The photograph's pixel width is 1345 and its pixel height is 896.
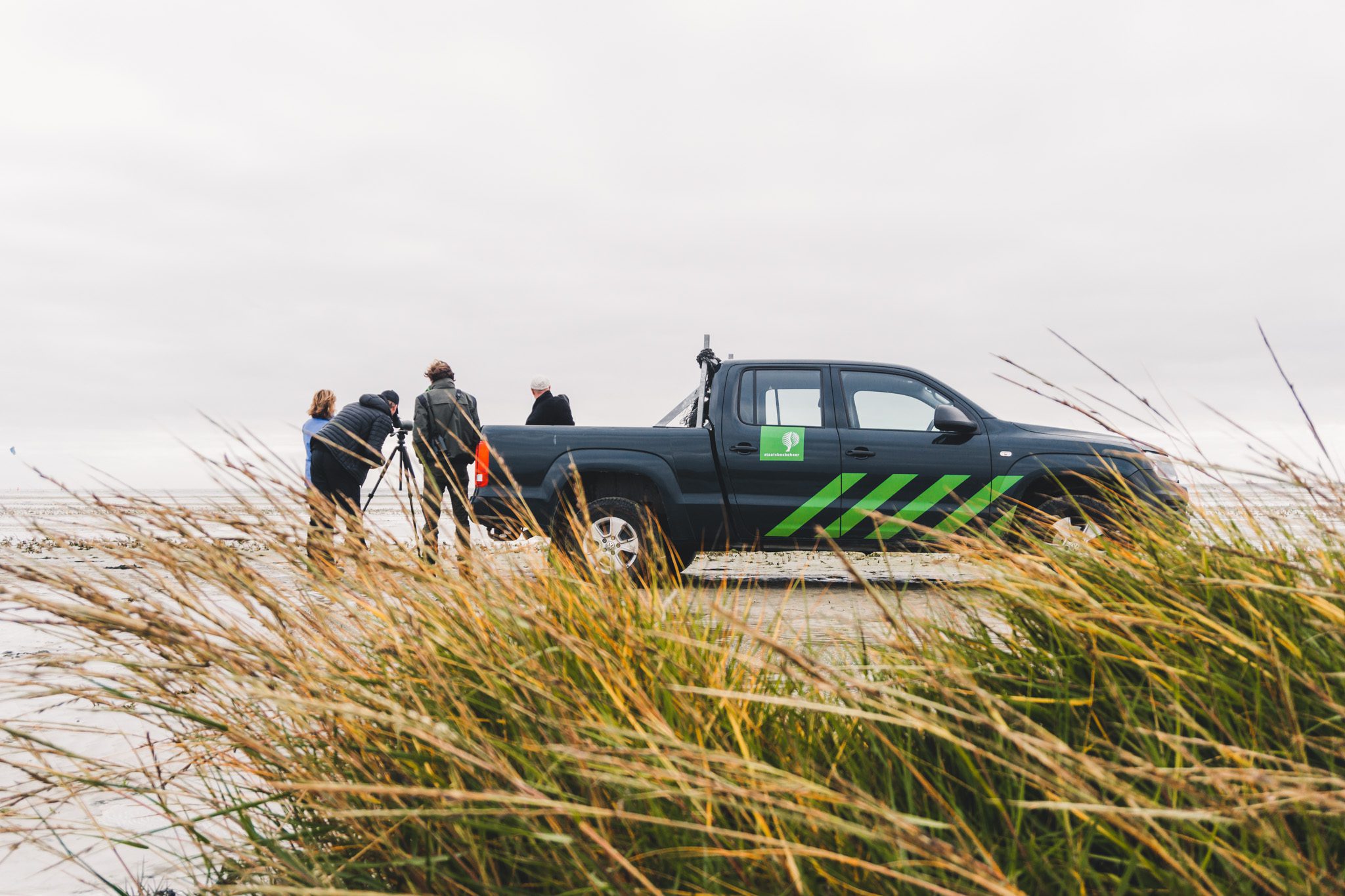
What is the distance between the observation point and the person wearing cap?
385 inches

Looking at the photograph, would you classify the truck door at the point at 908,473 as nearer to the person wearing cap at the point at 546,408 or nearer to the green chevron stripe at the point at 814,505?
the green chevron stripe at the point at 814,505

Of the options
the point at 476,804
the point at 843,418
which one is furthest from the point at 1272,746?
the point at 843,418

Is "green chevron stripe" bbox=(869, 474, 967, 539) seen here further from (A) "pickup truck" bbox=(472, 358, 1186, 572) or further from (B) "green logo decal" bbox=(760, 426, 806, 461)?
(B) "green logo decal" bbox=(760, 426, 806, 461)

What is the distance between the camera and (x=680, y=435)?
7316mm

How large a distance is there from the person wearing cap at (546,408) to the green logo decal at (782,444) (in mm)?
3101

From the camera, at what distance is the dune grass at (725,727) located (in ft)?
4.63

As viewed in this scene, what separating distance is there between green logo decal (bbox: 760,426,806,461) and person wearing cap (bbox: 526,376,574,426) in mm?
3101

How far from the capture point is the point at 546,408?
9.82 m

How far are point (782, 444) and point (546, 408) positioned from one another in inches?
138

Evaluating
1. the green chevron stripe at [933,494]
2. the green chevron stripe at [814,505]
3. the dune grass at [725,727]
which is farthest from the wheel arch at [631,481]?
the dune grass at [725,727]

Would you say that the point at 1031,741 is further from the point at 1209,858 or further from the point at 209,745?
the point at 209,745

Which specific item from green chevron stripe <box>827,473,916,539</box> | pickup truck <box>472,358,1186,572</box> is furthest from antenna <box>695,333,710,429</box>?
green chevron stripe <box>827,473,916,539</box>

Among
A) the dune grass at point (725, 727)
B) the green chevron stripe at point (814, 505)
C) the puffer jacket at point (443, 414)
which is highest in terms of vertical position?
the puffer jacket at point (443, 414)

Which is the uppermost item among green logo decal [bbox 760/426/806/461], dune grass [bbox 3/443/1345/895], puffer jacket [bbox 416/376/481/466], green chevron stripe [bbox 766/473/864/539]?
puffer jacket [bbox 416/376/481/466]
